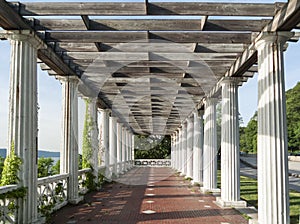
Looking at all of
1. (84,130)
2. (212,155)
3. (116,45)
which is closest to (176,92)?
(212,155)

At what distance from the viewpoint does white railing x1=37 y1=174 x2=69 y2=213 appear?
848 centimetres

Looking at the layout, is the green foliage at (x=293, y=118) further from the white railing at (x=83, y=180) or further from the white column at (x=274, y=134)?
the white column at (x=274, y=134)

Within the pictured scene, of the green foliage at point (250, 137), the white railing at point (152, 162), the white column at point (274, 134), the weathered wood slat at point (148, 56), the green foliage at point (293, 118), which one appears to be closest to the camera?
the white column at point (274, 134)

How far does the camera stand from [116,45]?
8492mm

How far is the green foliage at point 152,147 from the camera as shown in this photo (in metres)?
44.0

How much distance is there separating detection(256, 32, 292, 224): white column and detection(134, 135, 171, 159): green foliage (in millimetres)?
37151

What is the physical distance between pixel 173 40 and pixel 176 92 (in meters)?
6.50

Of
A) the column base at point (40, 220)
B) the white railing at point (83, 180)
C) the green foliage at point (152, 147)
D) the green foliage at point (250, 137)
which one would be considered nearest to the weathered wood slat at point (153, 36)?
the column base at point (40, 220)

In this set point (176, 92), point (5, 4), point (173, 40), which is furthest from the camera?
point (176, 92)

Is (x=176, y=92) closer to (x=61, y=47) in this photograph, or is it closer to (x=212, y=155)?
(x=212, y=155)

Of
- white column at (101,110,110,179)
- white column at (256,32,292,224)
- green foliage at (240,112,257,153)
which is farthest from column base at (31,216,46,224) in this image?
green foliage at (240,112,257,153)

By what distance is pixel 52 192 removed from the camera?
9.21 meters

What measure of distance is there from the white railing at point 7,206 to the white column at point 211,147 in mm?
7884

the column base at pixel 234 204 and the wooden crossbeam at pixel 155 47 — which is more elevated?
the wooden crossbeam at pixel 155 47
